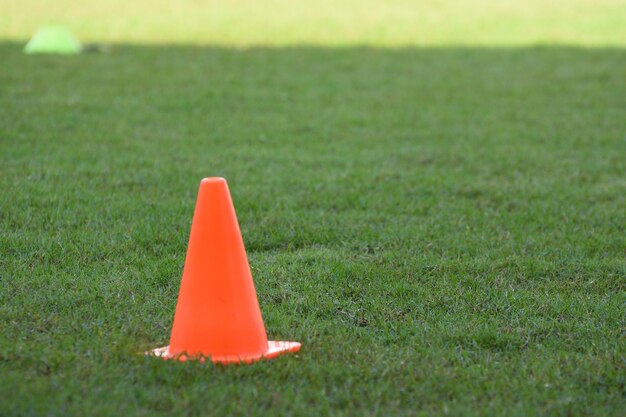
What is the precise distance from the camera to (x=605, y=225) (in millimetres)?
6297

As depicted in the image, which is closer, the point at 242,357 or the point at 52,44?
the point at 242,357

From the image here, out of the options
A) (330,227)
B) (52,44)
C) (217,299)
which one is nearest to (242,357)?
(217,299)

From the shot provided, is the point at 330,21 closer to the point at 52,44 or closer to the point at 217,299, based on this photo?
the point at 52,44

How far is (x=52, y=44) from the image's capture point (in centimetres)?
1438

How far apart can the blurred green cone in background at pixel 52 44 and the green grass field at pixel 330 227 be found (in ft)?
1.64

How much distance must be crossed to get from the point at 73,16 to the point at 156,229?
1492cm

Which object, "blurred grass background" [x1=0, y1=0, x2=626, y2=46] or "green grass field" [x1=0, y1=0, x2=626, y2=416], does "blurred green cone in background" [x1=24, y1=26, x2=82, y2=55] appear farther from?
"blurred grass background" [x1=0, y1=0, x2=626, y2=46]

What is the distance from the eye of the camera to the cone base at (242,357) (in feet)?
12.4

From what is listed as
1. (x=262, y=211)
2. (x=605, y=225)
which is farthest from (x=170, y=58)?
(x=605, y=225)

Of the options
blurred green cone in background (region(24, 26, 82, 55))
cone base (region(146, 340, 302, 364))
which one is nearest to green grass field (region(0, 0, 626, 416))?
cone base (region(146, 340, 302, 364))

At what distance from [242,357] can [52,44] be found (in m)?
11.7

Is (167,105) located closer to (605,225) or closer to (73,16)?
(605,225)

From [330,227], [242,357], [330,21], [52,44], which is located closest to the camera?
[242,357]

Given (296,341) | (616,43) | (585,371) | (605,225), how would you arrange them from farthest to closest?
(616,43) < (605,225) < (296,341) < (585,371)
